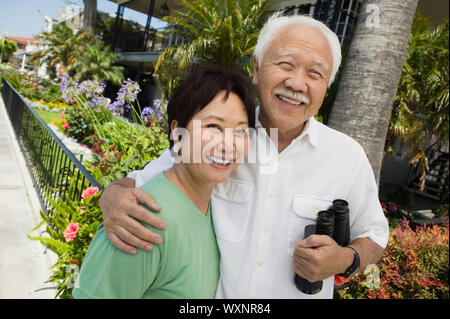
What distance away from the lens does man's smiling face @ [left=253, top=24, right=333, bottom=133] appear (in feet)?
4.66

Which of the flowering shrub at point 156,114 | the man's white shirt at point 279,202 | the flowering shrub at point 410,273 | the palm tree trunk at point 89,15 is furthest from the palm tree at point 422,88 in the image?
the palm tree trunk at point 89,15

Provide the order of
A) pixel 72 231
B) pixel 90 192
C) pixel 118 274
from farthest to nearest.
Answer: pixel 90 192
pixel 72 231
pixel 118 274

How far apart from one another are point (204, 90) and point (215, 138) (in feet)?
0.60

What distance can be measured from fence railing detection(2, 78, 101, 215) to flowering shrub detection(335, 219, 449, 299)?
2.87 metres

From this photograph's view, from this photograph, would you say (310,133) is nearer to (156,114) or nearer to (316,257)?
(316,257)

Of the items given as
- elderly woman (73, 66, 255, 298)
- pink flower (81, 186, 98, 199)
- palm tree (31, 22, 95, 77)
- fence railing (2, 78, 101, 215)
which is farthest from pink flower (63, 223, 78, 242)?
palm tree (31, 22, 95, 77)

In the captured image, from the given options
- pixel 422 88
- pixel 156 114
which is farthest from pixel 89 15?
pixel 422 88

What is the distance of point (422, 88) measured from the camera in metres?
6.40

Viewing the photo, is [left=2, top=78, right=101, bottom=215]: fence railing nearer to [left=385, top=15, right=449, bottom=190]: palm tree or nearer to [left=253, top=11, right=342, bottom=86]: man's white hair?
[left=253, top=11, right=342, bottom=86]: man's white hair

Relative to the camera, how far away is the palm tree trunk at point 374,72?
12.0ft

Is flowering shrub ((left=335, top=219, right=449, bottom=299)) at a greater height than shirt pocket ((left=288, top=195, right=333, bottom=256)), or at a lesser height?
lesser

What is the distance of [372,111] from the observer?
3695mm

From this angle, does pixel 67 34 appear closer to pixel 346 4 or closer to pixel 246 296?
pixel 346 4
